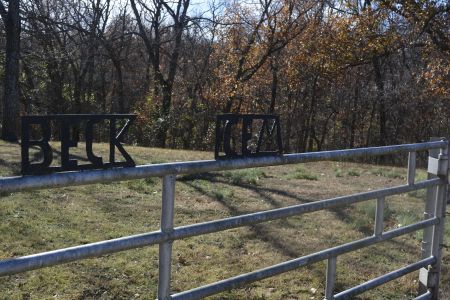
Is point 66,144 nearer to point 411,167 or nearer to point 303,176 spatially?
point 411,167

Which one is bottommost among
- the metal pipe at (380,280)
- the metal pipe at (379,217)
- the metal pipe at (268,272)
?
the metal pipe at (380,280)

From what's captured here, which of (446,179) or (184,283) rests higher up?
(446,179)

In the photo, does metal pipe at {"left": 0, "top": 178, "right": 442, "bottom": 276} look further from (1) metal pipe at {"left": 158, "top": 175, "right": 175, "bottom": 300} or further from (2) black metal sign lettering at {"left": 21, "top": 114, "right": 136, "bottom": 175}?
(2) black metal sign lettering at {"left": 21, "top": 114, "right": 136, "bottom": 175}

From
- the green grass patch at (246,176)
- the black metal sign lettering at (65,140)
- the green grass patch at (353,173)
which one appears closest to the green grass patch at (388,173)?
the green grass patch at (353,173)

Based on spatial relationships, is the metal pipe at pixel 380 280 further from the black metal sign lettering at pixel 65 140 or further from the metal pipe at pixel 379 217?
the black metal sign lettering at pixel 65 140

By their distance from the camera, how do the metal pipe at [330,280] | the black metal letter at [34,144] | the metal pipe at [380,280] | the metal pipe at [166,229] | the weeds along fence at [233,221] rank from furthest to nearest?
the metal pipe at [380,280] → the metal pipe at [330,280] → the metal pipe at [166,229] → the weeds along fence at [233,221] → the black metal letter at [34,144]

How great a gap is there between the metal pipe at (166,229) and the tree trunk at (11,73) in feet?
44.8

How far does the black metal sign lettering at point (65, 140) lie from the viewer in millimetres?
2037

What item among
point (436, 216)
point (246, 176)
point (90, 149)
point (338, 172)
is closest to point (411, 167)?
point (436, 216)

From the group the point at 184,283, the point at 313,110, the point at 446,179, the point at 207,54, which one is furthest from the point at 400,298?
the point at 207,54

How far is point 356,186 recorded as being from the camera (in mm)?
10328

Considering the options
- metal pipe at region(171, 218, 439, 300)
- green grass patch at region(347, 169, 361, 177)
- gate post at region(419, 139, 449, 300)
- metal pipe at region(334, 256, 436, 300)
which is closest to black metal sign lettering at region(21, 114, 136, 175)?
metal pipe at region(171, 218, 439, 300)

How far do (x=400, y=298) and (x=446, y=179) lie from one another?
1.16 meters

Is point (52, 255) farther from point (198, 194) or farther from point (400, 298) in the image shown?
point (198, 194)
